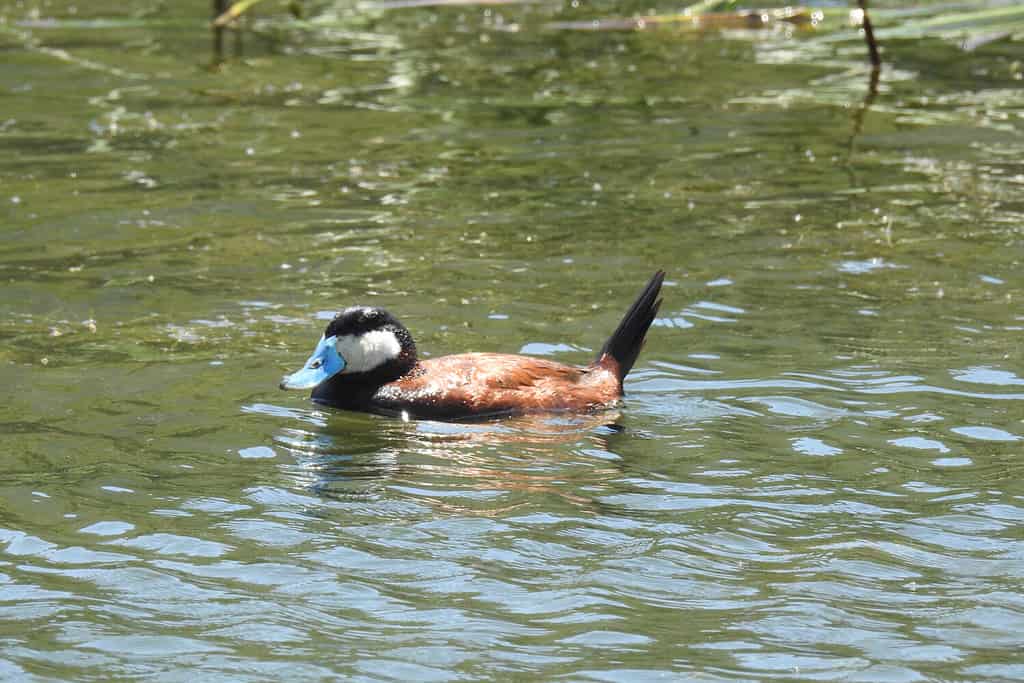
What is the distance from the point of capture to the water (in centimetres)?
552

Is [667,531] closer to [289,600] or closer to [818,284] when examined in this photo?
[289,600]

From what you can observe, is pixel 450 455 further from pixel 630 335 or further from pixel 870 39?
pixel 870 39

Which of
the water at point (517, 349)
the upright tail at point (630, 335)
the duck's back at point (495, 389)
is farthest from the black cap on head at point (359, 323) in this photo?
the upright tail at point (630, 335)

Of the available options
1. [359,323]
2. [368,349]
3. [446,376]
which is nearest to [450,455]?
[446,376]

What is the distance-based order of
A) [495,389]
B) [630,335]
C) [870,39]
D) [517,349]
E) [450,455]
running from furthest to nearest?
[870,39] < [517,349] < [630,335] < [495,389] < [450,455]

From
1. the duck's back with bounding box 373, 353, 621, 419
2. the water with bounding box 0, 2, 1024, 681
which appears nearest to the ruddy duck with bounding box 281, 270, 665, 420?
the duck's back with bounding box 373, 353, 621, 419

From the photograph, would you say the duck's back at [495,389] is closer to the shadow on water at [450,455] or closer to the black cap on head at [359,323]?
A: the shadow on water at [450,455]

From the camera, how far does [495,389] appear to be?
7996 millimetres

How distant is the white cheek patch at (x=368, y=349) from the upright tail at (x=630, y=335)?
988mm

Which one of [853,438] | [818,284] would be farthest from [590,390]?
[818,284]

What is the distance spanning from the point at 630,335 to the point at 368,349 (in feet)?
4.13

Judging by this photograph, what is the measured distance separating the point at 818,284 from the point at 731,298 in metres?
0.60

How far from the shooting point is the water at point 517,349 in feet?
18.1

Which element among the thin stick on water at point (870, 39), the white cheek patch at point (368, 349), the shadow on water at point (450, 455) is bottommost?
the shadow on water at point (450, 455)
